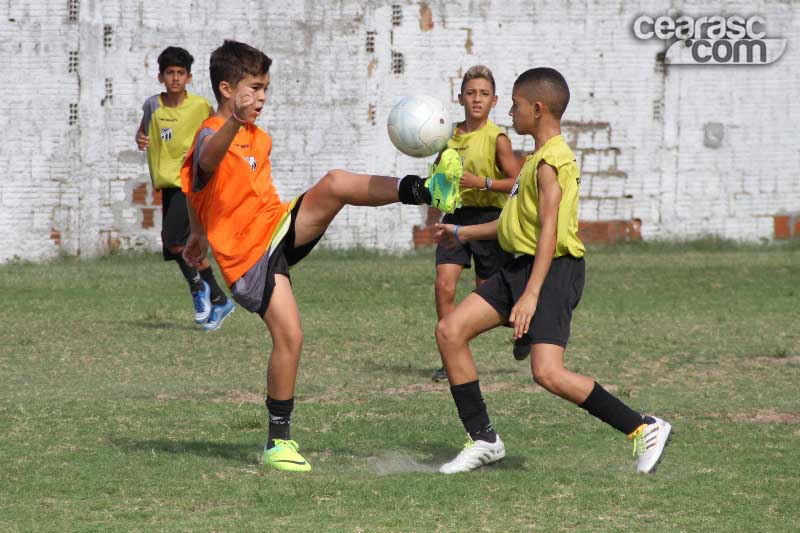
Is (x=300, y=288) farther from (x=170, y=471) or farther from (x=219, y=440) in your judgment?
(x=170, y=471)

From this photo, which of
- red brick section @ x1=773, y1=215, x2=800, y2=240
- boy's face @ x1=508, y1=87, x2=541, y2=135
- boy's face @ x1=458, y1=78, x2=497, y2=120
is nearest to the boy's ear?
boy's face @ x1=508, y1=87, x2=541, y2=135

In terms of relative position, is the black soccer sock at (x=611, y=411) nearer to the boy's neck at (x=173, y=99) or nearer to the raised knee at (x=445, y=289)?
the raised knee at (x=445, y=289)

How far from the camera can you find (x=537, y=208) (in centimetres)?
629

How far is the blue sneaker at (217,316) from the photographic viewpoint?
11.2 metres

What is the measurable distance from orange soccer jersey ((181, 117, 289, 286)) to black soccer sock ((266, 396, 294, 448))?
67cm

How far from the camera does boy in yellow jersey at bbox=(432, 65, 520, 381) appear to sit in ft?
29.5

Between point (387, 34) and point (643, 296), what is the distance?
6.16 meters

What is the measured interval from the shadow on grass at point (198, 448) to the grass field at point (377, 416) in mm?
16

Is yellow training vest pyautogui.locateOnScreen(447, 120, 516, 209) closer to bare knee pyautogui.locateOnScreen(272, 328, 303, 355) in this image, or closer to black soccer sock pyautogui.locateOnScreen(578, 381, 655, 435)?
bare knee pyautogui.locateOnScreen(272, 328, 303, 355)

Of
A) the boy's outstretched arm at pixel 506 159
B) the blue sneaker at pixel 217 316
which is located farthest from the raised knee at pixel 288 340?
the blue sneaker at pixel 217 316

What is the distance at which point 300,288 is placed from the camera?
14.2 metres

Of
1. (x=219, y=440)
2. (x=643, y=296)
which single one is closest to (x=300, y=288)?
(x=643, y=296)

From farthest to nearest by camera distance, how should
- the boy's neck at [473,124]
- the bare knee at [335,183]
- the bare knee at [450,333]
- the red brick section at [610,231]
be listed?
the red brick section at [610,231] < the boy's neck at [473,124] < the bare knee at [335,183] < the bare knee at [450,333]

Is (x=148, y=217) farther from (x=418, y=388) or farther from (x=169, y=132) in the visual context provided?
(x=418, y=388)
